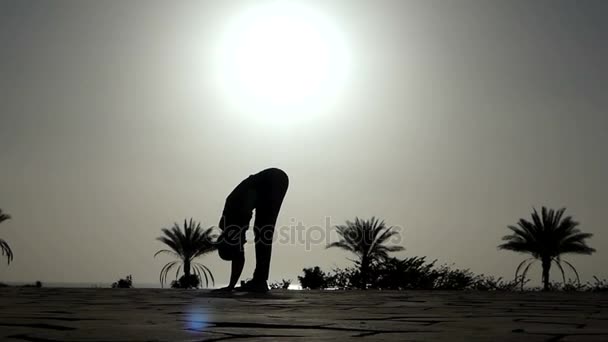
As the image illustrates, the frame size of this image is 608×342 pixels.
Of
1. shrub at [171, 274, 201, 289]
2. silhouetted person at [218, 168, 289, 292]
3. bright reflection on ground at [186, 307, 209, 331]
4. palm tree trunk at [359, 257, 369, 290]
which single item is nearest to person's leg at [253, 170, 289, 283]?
silhouetted person at [218, 168, 289, 292]

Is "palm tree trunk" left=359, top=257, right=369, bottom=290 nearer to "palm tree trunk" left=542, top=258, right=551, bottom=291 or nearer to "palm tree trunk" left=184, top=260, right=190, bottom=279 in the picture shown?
"palm tree trunk" left=542, top=258, right=551, bottom=291

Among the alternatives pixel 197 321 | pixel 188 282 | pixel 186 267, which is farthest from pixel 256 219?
pixel 186 267

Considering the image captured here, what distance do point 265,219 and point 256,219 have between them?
0.45 feet

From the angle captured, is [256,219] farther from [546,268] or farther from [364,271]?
[546,268]

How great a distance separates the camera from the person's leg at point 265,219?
32.1ft

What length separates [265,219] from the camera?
32.2 feet

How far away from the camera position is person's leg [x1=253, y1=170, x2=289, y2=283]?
9781 millimetres

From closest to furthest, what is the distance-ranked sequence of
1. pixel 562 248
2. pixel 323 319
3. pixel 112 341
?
1. pixel 112 341
2. pixel 323 319
3. pixel 562 248

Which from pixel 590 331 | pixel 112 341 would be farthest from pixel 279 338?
pixel 590 331

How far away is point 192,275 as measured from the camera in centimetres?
3042

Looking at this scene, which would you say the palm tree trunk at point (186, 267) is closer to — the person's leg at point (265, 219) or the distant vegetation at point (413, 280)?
the distant vegetation at point (413, 280)

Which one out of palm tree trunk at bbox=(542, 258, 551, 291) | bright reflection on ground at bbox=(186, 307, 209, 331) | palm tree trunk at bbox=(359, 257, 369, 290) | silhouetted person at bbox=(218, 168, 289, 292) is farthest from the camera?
palm tree trunk at bbox=(542, 258, 551, 291)

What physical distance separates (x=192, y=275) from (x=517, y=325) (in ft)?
89.9

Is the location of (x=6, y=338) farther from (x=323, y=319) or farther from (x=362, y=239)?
(x=362, y=239)
